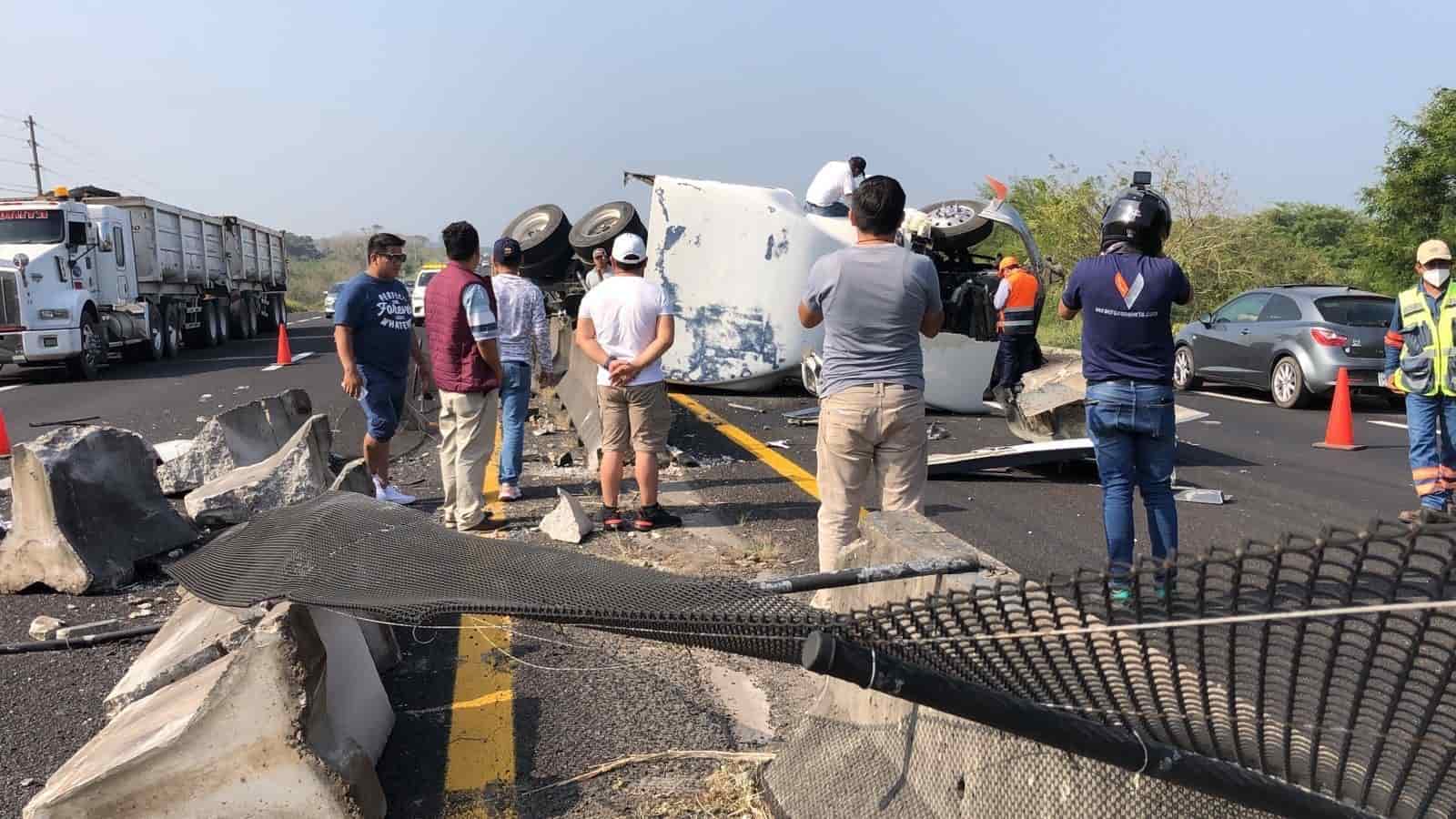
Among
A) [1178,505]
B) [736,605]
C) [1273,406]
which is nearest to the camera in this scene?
[736,605]

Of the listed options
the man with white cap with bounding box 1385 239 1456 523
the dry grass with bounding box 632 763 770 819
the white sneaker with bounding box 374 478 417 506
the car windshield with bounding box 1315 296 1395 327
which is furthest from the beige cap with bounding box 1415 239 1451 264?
the car windshield with bounding box 1315 296 1395 327

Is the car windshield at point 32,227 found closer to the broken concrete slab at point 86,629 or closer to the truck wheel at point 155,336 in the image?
the truck wheel at point 155,336

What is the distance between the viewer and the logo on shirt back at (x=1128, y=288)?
4.54 metres

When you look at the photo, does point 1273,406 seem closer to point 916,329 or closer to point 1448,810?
point 916,329

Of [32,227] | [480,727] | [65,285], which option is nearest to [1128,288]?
[480,727]

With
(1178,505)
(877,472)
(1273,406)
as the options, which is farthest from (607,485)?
(1273,406)

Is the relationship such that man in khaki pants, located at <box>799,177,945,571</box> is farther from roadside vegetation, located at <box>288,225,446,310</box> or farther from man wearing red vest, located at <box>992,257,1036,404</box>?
Answer: roadside vegetation, located at <box>288,225,446,310</box>

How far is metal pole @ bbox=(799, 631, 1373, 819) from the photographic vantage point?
1832mm

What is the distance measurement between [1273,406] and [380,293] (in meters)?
10.8

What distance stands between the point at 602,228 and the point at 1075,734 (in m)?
10.9

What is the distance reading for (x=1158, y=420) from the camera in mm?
4570

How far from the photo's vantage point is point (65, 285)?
1700cm

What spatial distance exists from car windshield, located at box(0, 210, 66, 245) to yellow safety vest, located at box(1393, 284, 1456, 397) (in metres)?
18.0

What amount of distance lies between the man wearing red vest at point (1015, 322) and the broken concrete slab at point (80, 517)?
804 centimetres
